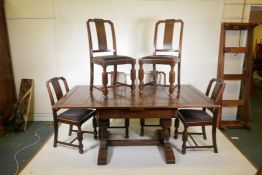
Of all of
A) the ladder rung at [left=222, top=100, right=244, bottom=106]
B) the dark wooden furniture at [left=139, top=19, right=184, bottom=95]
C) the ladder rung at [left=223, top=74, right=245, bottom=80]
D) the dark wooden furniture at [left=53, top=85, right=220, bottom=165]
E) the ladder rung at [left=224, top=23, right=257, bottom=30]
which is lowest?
the ladder rung at [left=222, top=100, right=244, bottom=106]

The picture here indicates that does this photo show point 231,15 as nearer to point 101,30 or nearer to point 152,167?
point 101,30

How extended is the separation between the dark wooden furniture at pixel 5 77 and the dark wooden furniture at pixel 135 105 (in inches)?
52.7

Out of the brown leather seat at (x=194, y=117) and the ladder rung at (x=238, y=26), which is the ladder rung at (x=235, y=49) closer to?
the ladder rung at (x=238, y=26)

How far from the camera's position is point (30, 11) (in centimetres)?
334

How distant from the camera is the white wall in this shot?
11.0 feet

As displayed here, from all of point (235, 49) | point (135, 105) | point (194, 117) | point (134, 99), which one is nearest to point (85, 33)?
point (134, 99)

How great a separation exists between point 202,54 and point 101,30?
1748 millimetres

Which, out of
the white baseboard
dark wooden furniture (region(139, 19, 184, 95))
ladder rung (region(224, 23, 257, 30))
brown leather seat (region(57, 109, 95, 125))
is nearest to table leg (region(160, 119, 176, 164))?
dark wooden furniture (region(139, 19, 184, 95))

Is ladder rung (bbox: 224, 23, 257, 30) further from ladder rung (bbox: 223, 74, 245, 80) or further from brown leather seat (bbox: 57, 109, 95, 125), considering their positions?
brown leather seat (bbox: 57, 109, 95, 125)

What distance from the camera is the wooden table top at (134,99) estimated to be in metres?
2.31

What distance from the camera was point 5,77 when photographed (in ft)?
11.2

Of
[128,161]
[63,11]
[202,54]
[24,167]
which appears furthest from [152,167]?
[63,11]

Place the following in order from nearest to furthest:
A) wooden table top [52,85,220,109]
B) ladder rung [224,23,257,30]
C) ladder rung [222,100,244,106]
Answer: wooden table top [52,85,220,109] < ladder rung [224,23,257,30] < ladder rung [222,100,244,106]

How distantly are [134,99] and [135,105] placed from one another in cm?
21
